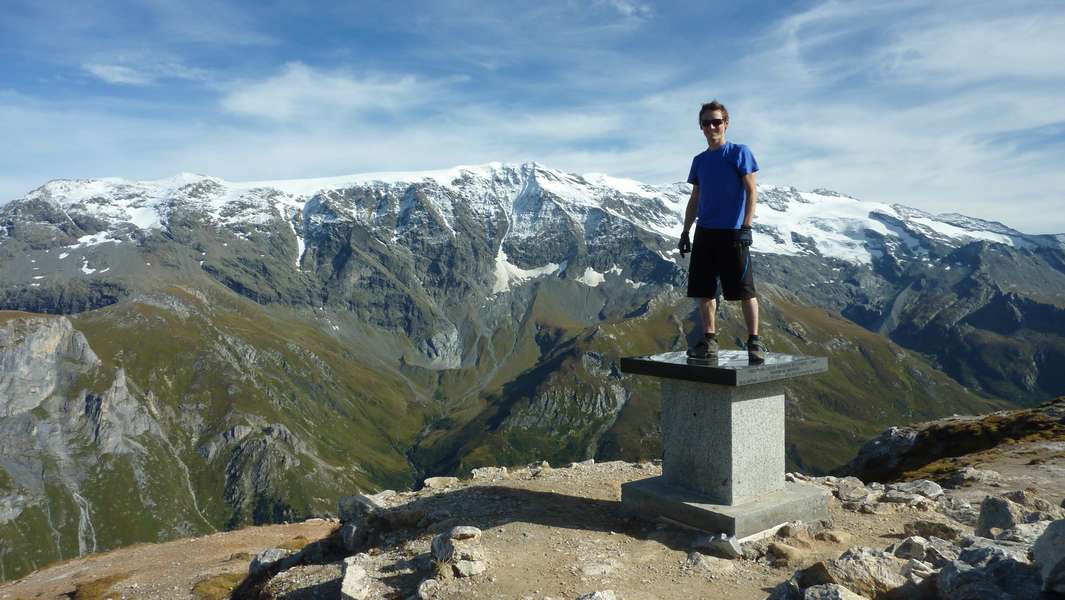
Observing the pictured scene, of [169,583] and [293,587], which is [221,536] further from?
[293,587]

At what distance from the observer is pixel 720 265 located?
12.8 meters

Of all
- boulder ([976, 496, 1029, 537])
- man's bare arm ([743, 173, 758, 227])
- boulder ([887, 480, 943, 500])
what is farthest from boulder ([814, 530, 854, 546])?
man's bare arm ([743, 173, 758, 227])

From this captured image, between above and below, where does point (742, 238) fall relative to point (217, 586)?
above

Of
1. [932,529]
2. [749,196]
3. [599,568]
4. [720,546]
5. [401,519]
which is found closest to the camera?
[599,568]

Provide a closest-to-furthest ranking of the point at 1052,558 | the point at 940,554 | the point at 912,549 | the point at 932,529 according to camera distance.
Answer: the point at 1052,558 → the point at 940,554 → the point at 912,549 → the point at 932,529

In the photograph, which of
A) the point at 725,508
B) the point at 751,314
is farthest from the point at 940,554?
the point at 751,314

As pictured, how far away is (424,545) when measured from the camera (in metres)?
12.5

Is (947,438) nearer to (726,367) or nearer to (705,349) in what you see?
(705,349)

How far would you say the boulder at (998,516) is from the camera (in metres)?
11.1

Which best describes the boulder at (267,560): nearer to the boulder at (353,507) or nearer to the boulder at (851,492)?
the boulder at (353,507)

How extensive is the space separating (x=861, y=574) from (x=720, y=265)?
595cm

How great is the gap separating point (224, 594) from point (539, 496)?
31.4 ft

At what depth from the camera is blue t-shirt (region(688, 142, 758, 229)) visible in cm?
1234

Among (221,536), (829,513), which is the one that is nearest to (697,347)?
(829,513)
